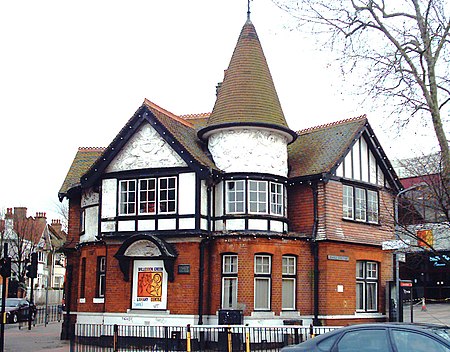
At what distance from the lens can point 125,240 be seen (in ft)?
81.6

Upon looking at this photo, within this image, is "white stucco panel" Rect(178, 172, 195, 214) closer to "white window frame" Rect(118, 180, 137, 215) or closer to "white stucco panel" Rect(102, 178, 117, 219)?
"white window frame" Rect(118, 180, 137, 215)

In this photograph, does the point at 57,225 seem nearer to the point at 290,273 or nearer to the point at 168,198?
the point at 168,198

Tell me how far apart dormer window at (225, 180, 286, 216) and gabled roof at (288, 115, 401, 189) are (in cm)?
177

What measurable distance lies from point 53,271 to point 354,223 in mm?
60452

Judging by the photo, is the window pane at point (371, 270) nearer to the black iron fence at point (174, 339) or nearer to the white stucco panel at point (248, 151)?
the white stucco panel at point (248, 151)

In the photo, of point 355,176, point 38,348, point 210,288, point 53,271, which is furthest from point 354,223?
point 53,271

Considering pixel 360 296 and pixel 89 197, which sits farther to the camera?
Result: pixel 89 197

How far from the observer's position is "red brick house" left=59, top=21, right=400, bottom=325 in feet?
79.8

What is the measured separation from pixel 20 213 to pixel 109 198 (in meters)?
41.2

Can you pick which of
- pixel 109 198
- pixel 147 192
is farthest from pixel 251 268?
pixel 109 198

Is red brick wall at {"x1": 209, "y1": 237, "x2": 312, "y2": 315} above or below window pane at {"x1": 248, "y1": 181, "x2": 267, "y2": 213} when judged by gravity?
below

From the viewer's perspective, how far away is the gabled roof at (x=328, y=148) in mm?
26312

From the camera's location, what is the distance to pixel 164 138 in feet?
82.1

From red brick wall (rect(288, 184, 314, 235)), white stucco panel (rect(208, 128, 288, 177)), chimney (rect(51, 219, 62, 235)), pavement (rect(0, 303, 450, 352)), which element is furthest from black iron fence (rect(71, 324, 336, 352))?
chimney (rect(51, 219, 62, 235))
